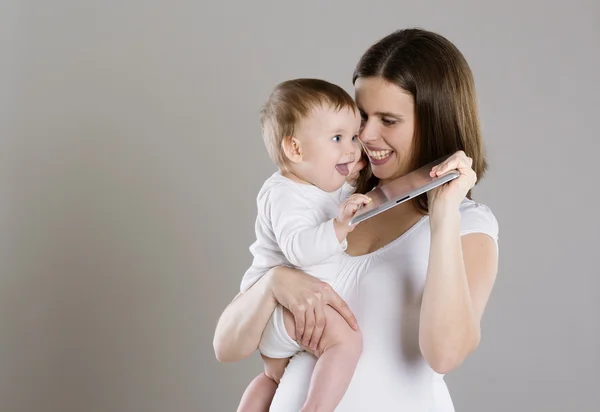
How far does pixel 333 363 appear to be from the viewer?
67.5 inches

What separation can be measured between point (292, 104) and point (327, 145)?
0.40 feet

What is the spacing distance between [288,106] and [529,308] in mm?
1976

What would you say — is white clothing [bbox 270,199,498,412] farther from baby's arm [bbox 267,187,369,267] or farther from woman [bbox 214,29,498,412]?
baby's arm [bbox 267,187,369,267]

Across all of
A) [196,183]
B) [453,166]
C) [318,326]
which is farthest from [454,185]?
[196,183]

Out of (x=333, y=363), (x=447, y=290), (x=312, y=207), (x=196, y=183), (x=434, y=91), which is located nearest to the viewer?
(x=447, y=290)

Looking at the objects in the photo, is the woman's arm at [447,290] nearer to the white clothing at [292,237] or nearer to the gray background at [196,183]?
the white clothing at [292,237]

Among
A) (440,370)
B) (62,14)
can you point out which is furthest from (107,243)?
(440,370)

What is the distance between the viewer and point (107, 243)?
3436mm

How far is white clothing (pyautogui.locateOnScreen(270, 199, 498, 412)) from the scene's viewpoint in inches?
69.0

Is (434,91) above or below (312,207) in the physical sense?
above

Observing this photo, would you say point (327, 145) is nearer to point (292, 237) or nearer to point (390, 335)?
point (292, 237)

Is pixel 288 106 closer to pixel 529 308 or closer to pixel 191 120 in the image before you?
pixel 191 120

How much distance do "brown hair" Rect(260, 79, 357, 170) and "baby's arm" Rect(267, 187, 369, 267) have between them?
0.35 feet

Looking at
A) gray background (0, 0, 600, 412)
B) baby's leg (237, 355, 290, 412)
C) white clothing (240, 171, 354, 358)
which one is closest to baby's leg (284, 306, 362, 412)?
white clothing (240, 171, 354, 358)
